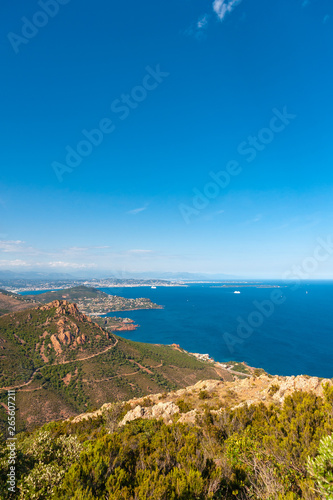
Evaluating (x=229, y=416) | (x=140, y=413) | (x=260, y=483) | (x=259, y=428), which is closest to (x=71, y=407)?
(x=140, y=413)

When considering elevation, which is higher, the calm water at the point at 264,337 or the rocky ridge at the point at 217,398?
the rocky ridge at the point at 217,398

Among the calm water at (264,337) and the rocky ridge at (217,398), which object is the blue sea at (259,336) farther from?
A: the rocky ridge at (217,398)

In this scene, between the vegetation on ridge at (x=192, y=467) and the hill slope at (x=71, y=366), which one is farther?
the hill slope at (x=71, y=366)

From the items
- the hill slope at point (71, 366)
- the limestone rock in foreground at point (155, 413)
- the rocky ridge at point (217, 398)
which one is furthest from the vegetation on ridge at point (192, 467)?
the hill slope at point (71, 366)

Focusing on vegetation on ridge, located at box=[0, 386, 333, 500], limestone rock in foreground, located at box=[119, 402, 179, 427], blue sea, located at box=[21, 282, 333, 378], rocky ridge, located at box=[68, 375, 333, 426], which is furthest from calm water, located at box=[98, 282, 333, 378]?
vegetation on ridge, located at box=[0, 386, 333, 500]

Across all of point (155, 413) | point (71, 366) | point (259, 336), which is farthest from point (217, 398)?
point (259, 336)

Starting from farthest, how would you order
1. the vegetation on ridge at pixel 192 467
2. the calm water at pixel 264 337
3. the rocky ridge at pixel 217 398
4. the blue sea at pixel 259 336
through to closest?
the blue sea at pixel 259 336
the calm water at pixel 264 337
the rocky ridge at pixel 217 398
the vegetation on ridge at pixel 192 467

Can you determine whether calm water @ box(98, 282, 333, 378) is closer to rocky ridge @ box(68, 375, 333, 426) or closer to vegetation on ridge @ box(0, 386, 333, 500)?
rocky ridge @ box(68, 375, 333, 426)

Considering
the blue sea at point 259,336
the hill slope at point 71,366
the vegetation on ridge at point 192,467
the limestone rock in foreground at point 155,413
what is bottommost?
the blue sea at point 259,336

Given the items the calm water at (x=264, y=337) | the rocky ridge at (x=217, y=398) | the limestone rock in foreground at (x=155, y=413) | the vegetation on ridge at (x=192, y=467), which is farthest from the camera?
the calm water at (x=264, y=337)

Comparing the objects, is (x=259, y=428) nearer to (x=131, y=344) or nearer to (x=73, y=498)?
(x=73, y=498)

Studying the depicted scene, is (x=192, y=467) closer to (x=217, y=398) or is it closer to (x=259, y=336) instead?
(x=217, y=398)
